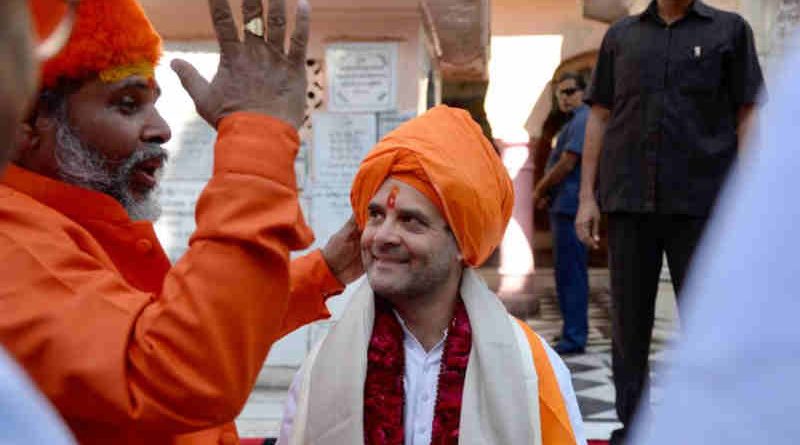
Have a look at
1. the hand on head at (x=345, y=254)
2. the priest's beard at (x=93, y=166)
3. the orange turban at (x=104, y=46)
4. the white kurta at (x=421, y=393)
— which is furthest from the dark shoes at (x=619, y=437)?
the orange turban at (x=104, y=46)

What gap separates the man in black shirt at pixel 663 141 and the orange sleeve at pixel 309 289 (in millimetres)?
1705

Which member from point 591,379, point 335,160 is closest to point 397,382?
point 335,160

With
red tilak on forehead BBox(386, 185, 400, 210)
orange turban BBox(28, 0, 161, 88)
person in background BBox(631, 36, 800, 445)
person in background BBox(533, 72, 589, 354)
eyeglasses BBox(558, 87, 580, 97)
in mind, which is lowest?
person in background BBox(533, 72, 589, 354)

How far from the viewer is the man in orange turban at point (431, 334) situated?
224cm

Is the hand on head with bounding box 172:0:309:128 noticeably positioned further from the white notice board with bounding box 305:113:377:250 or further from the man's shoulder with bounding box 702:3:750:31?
the white notice board with bounding box 305:113:377:250

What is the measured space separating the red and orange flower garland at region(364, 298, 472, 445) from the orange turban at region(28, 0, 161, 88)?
41.1 inches

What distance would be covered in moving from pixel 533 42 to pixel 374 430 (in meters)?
9.55

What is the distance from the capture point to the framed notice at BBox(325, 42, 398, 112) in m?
4.64

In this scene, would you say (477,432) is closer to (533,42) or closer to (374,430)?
(374,430)

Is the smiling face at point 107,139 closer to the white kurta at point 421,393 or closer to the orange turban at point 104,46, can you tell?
the orange turban at point 104,46

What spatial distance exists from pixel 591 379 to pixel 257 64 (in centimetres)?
488

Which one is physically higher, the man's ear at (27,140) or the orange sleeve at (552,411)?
the man's ear at (27,140)

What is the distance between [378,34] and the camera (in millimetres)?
4664

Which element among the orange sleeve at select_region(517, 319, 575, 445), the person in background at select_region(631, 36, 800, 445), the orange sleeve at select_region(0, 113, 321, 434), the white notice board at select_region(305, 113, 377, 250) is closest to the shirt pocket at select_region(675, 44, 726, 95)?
the orange sleeve at select_region(517, 319, 575, 445)
